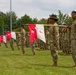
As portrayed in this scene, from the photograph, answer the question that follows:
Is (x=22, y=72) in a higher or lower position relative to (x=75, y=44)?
lower

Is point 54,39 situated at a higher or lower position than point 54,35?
lower

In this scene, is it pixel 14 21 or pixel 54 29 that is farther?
pixel 14 21

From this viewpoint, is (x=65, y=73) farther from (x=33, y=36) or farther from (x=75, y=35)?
(x=33, y=36)

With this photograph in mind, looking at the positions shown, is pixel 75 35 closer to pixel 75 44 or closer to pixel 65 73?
pixel 75 44

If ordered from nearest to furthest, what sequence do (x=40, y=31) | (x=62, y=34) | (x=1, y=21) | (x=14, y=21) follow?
(x=40, y=31) < (x=62, y=34) < (x=1, y=21) < (x=14, y=21)

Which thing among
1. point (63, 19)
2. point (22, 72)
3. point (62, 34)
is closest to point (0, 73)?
point (22, 72)

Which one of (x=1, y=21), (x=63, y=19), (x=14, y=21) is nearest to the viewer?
(x=63, y=19)

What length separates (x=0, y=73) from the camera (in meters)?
12.6

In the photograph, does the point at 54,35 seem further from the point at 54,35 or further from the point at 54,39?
the point at 54,39

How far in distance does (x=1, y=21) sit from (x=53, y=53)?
88.6 meters

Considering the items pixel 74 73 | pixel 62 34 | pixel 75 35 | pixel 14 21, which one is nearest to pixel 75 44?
pixel 75 35

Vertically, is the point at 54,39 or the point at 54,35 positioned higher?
the point at 54,35

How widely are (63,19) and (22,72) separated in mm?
67038

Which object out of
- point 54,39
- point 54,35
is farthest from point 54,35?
point 54,39
